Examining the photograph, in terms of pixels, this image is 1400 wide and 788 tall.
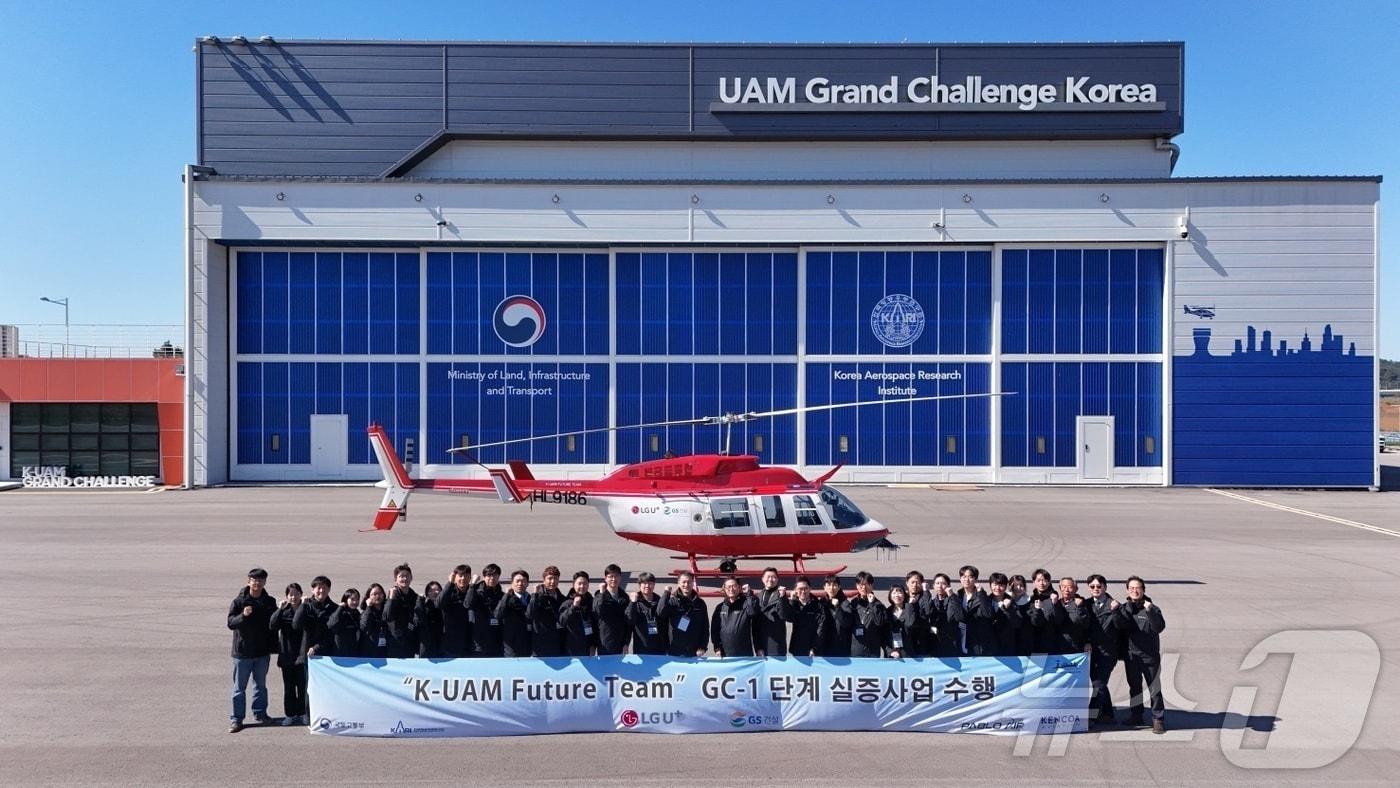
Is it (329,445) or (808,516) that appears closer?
(808,516)

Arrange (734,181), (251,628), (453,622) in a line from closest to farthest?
(251,628)
(453,622)
(734,181)

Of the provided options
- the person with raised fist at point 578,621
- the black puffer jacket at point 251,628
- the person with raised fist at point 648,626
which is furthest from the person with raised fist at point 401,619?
the person with raised fist at point 648,626

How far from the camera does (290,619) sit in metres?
9.30

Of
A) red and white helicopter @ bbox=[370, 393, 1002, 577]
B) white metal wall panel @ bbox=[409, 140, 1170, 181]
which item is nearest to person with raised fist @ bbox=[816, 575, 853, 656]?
red and white helicopter @ bbox=[370, 393, 1002, 577]

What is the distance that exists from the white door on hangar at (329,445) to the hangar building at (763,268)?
0.11 m

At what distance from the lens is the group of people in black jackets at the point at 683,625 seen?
30.5 feet

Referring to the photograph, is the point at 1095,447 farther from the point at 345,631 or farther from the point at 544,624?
the point at 345,631

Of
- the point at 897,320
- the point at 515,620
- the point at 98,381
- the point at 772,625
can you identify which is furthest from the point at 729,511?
the point at 98,381

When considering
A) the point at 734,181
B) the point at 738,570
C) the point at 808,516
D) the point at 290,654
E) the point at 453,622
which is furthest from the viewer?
the point at 734,181

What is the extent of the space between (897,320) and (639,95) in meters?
14.2

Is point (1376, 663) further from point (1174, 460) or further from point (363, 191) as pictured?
point (363, 191)

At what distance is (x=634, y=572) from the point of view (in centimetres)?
1806

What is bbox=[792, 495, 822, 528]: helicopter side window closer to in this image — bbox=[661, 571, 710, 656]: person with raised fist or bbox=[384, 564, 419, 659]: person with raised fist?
bbox=[661, 571, 710, 656]: person with raised fist

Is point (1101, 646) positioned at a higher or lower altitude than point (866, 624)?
lower
